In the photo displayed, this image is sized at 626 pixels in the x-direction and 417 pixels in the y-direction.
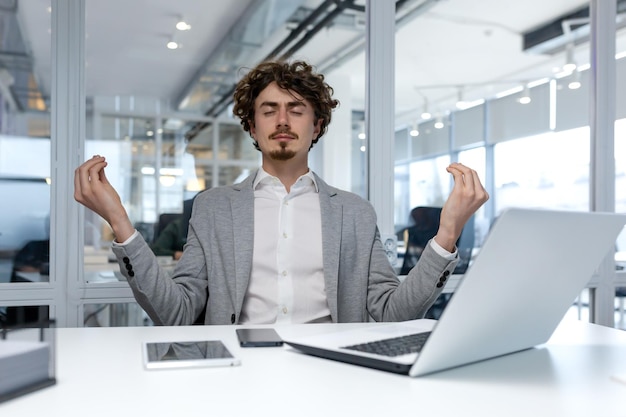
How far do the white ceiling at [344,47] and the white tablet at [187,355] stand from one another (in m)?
1.61

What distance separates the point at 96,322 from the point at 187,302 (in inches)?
32.5

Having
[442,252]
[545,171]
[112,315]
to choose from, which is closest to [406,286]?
[442,252]

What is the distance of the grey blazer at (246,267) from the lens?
5.43 feet

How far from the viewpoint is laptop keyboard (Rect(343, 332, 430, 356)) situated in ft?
2.96

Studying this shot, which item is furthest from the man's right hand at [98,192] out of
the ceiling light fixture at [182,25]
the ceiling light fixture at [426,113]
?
the ceiling light fixture at [426,113]

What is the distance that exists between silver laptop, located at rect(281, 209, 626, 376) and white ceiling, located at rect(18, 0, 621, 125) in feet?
5.64

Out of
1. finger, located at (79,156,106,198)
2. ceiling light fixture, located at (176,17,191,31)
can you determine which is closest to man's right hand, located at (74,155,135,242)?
finger, located at (79,156,106,198)

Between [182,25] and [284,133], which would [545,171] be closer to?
[284,133]

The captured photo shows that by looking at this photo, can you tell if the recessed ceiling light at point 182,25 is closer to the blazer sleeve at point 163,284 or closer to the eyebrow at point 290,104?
the eyebrow at point 290,104

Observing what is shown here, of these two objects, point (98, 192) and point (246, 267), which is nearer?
point (98, 192)

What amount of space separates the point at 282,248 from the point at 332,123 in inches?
40.0

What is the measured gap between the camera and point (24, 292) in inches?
87.6

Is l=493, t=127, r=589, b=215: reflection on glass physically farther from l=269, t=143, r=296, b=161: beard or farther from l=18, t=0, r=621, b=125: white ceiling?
l=269, t=143, r=296, b=161: beard

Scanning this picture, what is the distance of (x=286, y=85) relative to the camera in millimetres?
1993
